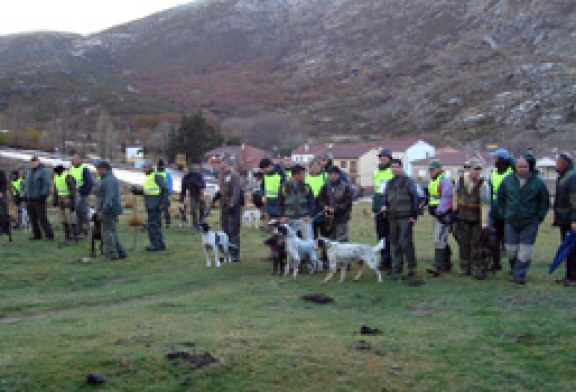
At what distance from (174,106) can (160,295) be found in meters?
147

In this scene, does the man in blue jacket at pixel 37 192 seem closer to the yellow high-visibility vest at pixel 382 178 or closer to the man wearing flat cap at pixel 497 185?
the yellow high-visibility vest at pixel 382 178

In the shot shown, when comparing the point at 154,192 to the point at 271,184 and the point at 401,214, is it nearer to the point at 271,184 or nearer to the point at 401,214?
the point at 271,184

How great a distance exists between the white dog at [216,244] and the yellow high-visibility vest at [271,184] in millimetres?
1506

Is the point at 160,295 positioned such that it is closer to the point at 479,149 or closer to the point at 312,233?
the point at 312,233

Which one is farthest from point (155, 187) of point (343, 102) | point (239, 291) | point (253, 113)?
point (343, 102)

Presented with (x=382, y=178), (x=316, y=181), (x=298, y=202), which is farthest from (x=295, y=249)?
(x=382, y=178)

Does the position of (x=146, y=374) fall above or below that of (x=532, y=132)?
below

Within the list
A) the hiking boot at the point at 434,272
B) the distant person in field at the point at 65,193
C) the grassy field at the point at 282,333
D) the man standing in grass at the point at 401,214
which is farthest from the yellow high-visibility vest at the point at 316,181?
the distant person in field at the point at 65,193

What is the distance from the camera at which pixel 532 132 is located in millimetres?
103312

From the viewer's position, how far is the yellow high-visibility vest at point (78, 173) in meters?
17.2

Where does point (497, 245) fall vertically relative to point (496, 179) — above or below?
below

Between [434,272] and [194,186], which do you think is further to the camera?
[194,186]

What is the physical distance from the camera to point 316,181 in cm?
1345

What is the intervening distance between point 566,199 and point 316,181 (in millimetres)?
5292
